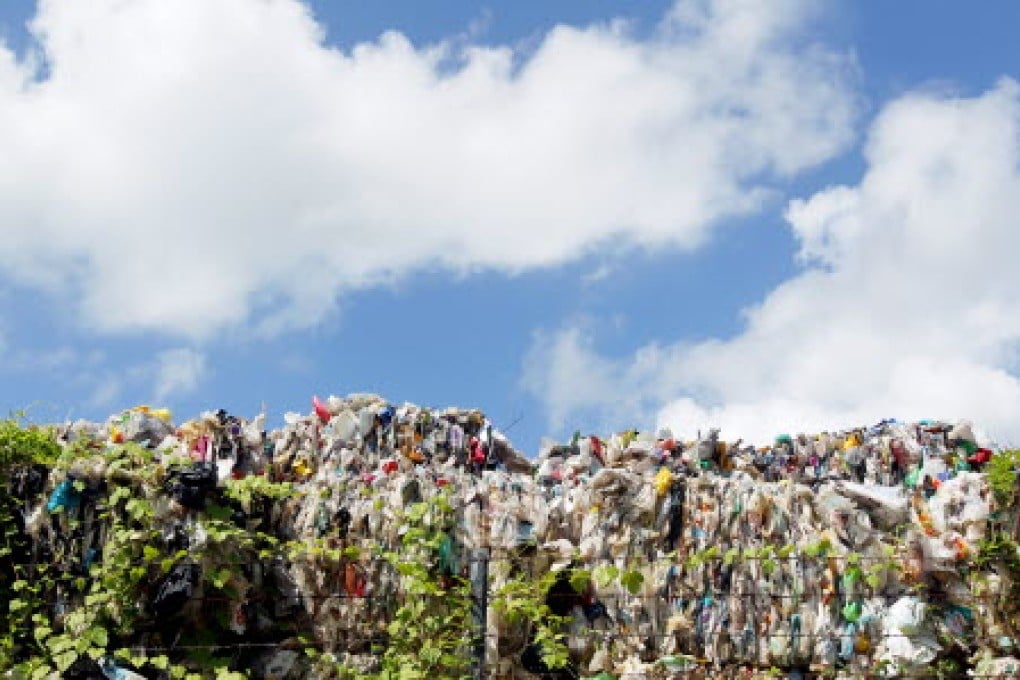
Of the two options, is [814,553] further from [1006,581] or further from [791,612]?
[1006,581]

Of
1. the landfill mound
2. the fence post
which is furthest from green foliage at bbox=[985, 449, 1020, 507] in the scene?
the fence post

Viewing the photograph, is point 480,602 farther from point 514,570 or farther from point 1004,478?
point 1004,478

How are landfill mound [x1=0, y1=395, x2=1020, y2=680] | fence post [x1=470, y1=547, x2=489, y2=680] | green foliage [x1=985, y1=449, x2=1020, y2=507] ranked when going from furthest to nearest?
green foliage [x1=985, y1=449, x2=1020, y2=507], landfill mound [x1=0, y1=395, x2=1020, y2=680], fence post [x1=470, y1=547, x2=489, y2=680]

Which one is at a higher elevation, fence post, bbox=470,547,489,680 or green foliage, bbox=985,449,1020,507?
green foliage, bbox=985,449,1020,507

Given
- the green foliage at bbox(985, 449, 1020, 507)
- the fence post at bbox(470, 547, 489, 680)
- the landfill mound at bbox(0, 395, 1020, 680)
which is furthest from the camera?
the green foliage at bbox(985, 449, 1020, 507)

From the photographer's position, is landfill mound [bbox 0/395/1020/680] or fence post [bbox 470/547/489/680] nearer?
fence post [bbox 470/547/489/680]

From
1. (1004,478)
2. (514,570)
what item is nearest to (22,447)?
(514,570)

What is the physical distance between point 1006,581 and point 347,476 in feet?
13.5

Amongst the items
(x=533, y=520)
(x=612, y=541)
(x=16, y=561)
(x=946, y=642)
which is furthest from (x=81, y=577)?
(x=946, y=642)

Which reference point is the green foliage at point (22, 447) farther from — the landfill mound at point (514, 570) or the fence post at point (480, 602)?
the fence post at point (480, 602)

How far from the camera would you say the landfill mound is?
23.1 feet

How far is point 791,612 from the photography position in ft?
23.5

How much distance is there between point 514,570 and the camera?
7.59 m

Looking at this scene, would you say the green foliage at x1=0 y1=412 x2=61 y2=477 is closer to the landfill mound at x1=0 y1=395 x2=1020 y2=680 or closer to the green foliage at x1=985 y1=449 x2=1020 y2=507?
the landfill mound at x1=0 y1=395 x2=1020 y2=680
